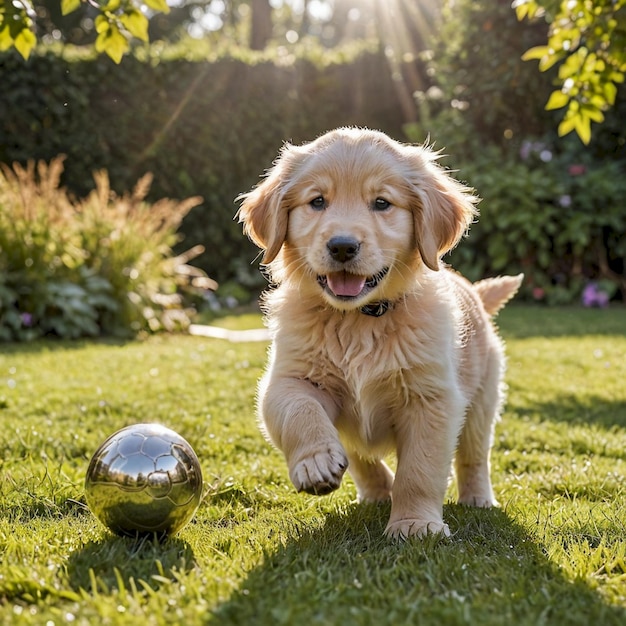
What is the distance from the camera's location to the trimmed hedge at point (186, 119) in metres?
11.1

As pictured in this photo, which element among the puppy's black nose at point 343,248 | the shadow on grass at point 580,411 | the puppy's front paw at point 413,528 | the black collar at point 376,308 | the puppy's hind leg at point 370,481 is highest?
the puppy's black nose at point 343,248

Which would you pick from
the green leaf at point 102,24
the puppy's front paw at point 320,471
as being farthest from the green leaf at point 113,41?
the puppy's front paw at point 320,471

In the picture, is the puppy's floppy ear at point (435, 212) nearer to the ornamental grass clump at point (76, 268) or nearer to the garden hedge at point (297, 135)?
the ornamental grass clump at point (76, 268)

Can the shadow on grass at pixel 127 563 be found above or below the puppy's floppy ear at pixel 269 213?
below

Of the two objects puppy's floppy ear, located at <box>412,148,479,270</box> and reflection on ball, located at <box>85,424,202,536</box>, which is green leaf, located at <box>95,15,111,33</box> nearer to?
puppy's floppy ear, located at <box>412,148,479,270</box>

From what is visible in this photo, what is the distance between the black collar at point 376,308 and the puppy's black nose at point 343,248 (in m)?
0.28

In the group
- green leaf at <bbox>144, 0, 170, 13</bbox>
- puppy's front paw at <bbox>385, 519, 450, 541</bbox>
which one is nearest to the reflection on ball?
puppy's front paw at <bbox>385, 519, 450, 541</bbox>

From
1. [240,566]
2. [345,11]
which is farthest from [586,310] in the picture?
[345,11]

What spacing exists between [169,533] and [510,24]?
11.0 metres

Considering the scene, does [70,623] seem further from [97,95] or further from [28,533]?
[97,95]

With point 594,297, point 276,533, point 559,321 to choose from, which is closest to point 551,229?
point 594,297

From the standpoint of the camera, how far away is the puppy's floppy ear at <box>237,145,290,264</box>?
11.1ft

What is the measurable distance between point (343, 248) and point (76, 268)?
6.07m

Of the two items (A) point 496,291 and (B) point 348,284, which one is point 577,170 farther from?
(B) point 348,284
